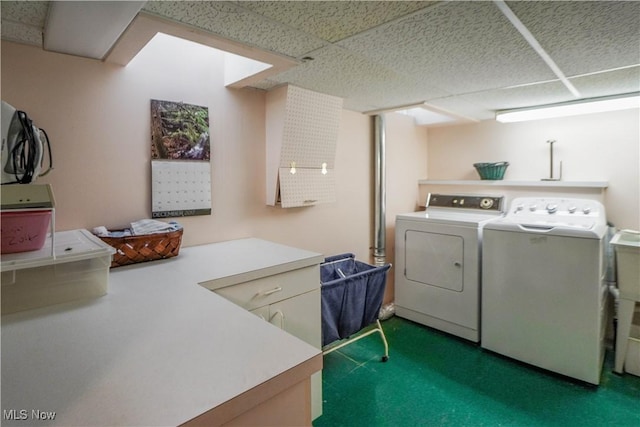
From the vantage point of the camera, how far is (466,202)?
3.18 m

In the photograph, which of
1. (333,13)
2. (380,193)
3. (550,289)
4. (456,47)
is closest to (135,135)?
(333,13)

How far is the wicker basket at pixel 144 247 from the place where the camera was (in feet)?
4.75

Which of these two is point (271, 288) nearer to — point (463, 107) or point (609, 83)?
point (463, 107)

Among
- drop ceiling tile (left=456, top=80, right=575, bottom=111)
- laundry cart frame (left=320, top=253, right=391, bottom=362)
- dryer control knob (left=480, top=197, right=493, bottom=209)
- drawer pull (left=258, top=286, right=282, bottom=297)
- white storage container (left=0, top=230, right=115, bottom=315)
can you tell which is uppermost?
drop ceiling tile (left=456, top=80, right=575, bottom=111)

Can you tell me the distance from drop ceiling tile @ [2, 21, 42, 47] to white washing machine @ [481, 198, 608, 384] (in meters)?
2.77

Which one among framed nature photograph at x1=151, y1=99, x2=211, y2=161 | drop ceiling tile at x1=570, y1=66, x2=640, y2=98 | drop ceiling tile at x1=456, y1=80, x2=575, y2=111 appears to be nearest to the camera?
framed nature photograph at x1=151, y1=99, x2=211, y2=161

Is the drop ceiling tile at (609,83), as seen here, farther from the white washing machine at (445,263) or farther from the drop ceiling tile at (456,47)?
the white washing machine at (445,263)

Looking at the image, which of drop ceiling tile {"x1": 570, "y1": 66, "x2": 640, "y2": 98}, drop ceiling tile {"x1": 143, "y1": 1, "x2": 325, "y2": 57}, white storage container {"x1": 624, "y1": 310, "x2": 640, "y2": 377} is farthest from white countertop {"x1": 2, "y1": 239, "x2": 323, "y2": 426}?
white storage container {"x1": 624, "y1": 310, "x2": 640, "y2": 377}

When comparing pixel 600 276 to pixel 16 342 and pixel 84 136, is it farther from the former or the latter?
pixel 84 136

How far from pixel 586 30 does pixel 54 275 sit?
→ 6.91 feet

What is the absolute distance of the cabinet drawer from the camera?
139cm

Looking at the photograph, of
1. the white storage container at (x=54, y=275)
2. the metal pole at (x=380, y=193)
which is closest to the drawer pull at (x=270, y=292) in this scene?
the white storage container at (x=54, y=275)

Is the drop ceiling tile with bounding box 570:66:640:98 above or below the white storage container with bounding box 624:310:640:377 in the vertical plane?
above

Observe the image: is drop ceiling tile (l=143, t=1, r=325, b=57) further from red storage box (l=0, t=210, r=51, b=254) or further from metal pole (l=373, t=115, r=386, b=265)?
metal pole (l=373, t=115, r=386, b=265)
